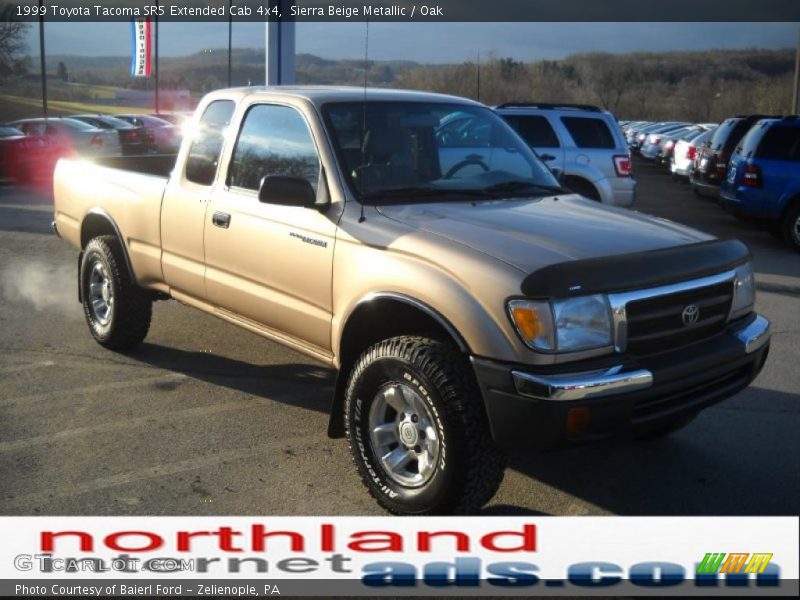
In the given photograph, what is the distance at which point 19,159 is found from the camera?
773 inches

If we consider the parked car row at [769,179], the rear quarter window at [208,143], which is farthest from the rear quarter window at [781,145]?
the rear quarter window at [208,143]

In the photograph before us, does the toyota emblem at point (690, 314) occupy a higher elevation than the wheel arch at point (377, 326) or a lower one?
higher

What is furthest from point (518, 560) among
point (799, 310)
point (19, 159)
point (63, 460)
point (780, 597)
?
point (19, 159)

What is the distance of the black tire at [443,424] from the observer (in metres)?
3.79

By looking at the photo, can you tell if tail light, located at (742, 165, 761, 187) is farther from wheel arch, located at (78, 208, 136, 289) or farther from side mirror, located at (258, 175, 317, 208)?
side mirror, located at (258, 175, 317, 208)

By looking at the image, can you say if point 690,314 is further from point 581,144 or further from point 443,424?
point 581,144

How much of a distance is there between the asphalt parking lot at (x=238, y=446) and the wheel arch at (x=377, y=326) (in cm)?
56

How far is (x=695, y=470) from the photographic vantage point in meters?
4.80

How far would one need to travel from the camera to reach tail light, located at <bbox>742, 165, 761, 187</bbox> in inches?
498

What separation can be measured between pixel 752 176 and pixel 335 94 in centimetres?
921

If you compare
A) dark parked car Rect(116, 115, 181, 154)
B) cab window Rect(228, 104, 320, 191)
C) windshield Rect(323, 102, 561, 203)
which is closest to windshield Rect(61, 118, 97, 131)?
dark parked car Rect(116, 115, 181, 154)

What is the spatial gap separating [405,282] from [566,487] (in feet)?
4.61

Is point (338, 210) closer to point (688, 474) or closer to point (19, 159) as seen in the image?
point (688, 474)

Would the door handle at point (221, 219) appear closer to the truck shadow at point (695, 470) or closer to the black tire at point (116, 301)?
the black tire at point (116, 301)
